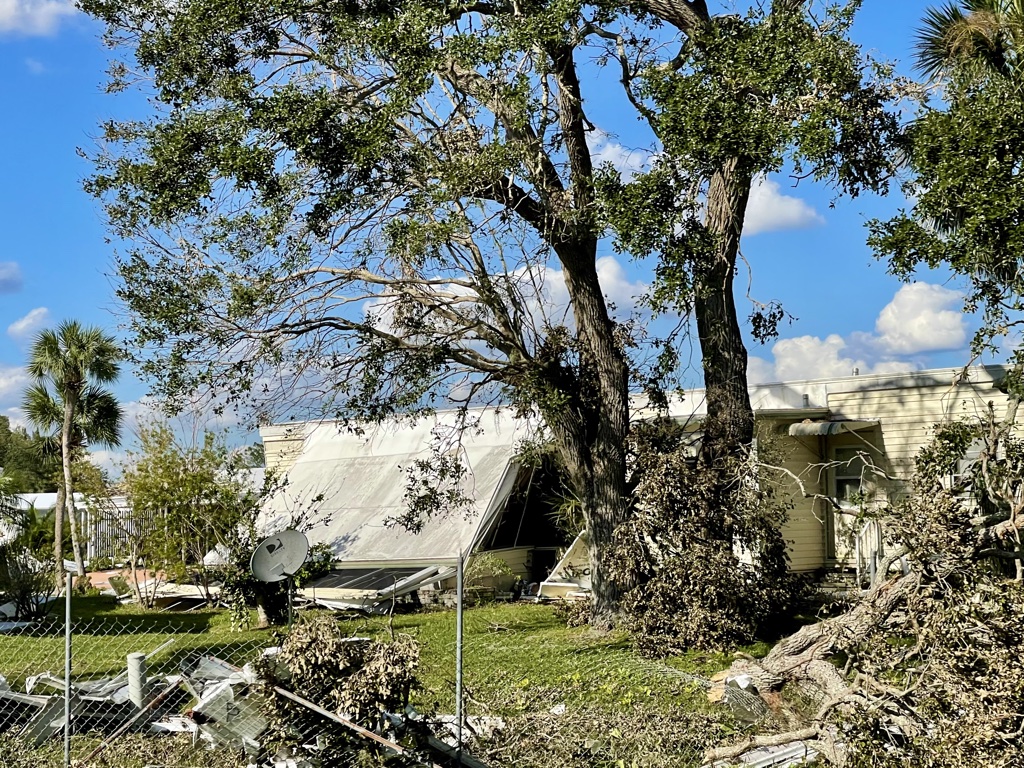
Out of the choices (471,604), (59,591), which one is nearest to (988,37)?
(471,604)

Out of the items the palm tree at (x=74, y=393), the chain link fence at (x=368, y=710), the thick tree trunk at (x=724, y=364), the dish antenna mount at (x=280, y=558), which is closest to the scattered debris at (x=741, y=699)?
the chain link fence at (x=368, y=710)

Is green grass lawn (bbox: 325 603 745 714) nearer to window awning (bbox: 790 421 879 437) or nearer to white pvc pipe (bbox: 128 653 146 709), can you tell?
white pvc pipe (bbox: 128 653 146 709)

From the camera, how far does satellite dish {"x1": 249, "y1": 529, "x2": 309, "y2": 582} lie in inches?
437

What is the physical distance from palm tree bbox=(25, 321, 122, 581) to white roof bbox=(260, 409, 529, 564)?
596 cm

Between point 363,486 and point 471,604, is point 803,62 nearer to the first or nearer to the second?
point 471,604

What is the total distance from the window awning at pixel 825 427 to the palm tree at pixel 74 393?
16.5 m

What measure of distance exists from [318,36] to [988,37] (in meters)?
8.83

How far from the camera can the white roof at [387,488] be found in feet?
63.1

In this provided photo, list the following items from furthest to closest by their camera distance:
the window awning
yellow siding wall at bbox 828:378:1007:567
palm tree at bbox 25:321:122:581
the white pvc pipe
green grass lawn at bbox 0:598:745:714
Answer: palm tree at bbox 25:321:122:581 → the window awning → yellow siding wall at bbox 828:378:1007:567 → green grass lawn at bbox 0:598:745:714 → the white pvc pipe

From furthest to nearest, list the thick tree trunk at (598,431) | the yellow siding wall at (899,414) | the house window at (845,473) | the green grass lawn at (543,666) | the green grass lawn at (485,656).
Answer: the house window at (845,473) → the yellow siding wall at (899,414) → the thick tree trunk at (598,431) → the green grass lawn at (485,656) → the green grass lawn at (543,666)

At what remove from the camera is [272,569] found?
36.6ft

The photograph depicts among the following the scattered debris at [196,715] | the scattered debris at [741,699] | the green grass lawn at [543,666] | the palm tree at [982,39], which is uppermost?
the palm tree at [982,39]

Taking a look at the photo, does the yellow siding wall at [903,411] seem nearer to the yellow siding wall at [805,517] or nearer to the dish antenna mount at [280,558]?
the yellow siding wall at [805,517]

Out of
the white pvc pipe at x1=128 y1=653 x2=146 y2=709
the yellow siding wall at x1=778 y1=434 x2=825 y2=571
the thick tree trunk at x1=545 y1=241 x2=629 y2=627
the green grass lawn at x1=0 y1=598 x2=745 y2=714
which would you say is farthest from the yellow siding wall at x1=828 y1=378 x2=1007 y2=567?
the white pvc pipe at x1=128 y1=653 x2=146 y2=709
